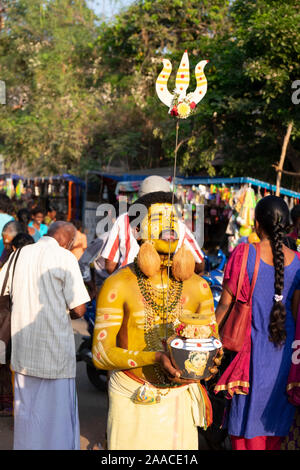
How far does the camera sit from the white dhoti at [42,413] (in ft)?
11.0

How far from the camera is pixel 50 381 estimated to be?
3.36 m

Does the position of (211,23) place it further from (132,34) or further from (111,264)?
(111,264)

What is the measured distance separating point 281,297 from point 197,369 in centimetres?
84

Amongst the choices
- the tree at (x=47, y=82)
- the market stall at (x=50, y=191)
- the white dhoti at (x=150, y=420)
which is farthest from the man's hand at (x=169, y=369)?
the tree at (x=47, y=82)

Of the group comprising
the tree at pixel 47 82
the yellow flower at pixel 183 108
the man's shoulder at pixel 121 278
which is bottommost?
the man's shoulder at pixel 121 278

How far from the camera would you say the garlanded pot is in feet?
6.75

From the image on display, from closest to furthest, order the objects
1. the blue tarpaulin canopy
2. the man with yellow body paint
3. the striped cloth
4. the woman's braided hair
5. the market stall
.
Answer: the man with yellow body paint, the woman's braided hair, the striped cloth, the blue tarpaulin canopy, the market stall

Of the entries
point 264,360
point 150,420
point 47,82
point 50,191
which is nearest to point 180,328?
point 150,420

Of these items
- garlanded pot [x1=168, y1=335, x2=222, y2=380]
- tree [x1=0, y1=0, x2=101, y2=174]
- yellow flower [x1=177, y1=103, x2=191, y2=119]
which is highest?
tree [x1=0, y1=0, x2=101, y2=174]

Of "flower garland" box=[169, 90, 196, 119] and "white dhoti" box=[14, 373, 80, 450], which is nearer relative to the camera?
"flower garland" box=[169, 90, 196, 119]

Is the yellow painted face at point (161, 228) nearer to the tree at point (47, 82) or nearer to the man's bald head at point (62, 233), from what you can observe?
the man's bald head at point (62, 233)

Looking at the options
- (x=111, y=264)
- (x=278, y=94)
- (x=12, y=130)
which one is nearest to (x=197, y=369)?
(x=111, y=264)

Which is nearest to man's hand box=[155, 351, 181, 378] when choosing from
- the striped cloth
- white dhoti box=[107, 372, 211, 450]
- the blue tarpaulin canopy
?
white dhoti box=[107, 372, 211, 450]

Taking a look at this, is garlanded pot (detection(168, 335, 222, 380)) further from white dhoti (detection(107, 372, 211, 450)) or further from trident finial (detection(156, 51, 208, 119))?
trident finial (detection(156, 51, 208, 119))
